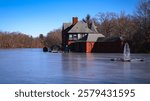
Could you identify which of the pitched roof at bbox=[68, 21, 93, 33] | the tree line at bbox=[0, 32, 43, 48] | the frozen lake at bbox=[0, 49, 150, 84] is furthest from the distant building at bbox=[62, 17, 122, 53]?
the frozen lake at bbox=[0, 49, 150, 84]

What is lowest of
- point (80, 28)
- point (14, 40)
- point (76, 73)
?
point (76, 73)

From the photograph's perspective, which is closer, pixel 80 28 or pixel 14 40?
pixel 14 40

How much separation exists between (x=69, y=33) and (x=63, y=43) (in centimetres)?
671

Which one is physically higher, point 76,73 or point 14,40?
point 14,40

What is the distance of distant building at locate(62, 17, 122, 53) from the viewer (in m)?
59.8

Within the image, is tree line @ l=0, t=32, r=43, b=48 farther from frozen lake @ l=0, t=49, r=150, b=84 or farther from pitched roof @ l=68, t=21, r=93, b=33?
frozen lake @ l=0, t=49, r=150, b=84

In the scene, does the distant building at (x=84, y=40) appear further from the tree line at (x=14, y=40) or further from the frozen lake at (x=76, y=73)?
the frozen lake at (x=76, y=73)

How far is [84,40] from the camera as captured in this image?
210 feet

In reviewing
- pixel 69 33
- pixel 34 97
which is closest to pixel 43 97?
pixel 34 97

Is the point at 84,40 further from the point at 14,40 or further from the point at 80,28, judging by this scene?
the point at 14,40

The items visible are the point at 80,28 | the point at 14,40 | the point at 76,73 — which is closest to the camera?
the point at 76,73

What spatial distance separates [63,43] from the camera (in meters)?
78.5

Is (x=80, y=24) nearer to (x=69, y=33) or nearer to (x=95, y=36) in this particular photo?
(x=69, y=33)

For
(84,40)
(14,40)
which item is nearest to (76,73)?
(14,40)
